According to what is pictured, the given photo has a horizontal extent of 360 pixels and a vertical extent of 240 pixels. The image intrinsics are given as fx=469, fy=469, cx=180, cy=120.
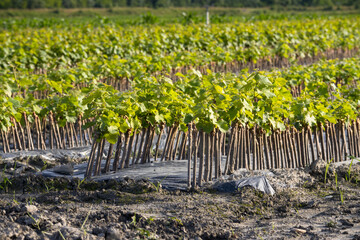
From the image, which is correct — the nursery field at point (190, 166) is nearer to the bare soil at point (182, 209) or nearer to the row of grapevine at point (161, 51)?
the bare soil at point (182, 209)

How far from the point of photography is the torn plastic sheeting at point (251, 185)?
4499 mm

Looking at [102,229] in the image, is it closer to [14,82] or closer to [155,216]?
[155,216]

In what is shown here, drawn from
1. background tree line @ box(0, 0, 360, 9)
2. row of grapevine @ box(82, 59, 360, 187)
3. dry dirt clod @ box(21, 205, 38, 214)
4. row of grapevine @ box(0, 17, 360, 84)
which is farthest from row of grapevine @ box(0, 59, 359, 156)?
background tree line @ box(0, 0, 360, 9)

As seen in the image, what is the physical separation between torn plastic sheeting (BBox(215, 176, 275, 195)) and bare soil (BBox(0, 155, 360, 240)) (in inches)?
2.6

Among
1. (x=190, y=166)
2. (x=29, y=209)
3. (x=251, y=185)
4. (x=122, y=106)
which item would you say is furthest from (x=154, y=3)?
(x=29, y=209)

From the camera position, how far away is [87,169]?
5062mm

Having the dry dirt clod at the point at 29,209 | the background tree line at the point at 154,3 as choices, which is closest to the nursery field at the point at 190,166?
the dry dirt clod at the point at 29,209

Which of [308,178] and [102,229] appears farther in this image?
[308,178]

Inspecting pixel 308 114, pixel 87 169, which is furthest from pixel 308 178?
pixel 87 169

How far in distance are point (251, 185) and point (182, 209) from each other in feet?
2.81

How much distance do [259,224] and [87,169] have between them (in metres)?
2.09

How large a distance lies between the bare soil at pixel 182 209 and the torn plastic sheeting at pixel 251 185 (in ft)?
0.22

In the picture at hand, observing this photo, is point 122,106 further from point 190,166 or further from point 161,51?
point 161,51

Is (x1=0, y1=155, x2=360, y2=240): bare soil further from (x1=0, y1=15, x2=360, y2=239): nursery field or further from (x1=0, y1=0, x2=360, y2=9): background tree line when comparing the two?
(x1=0, y1=0, x2=360, y2=9): background tree line
